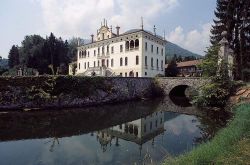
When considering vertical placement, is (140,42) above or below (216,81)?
above

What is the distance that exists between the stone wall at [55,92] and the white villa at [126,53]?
18.2 metres

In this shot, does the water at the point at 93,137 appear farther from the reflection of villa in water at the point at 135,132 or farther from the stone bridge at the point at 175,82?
the stone bridge at the point at 175,82

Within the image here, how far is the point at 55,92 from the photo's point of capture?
27.8 meters

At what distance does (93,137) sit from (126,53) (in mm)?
39347

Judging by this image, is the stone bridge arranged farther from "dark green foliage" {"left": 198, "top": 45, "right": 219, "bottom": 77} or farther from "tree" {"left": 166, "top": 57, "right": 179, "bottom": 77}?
"tree" {"left": 166, "top": 57, "right": 179, "bottom": 77}

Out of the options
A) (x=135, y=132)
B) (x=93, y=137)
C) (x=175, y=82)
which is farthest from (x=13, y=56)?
(x=93, y=137)

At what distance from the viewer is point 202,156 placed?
8477 mm

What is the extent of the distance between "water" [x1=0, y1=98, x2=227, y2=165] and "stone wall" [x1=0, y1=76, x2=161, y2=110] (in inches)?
105

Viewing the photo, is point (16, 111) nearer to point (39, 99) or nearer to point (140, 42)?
point (39, 99)

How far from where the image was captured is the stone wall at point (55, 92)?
1025 inches

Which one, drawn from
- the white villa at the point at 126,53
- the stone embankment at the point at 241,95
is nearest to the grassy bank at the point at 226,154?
the stone embankment at the point at 241,95

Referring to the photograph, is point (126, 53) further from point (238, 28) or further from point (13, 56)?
point (13, 56)

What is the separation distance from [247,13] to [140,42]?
1893 cm

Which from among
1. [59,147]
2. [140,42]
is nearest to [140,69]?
[140,42]
